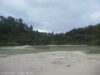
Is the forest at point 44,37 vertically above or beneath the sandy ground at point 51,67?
above

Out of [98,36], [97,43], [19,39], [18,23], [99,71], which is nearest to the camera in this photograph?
[99,71]

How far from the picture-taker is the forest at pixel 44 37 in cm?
7050

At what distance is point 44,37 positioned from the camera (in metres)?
80.4

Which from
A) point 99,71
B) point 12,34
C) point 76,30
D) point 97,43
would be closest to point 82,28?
point 76,30

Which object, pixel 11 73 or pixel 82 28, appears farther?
pixel 82 28

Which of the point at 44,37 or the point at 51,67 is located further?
the point at 44,37

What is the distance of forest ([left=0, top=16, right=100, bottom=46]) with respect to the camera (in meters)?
70.5

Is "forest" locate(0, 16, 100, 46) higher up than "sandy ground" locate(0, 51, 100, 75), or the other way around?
"forest" locate(0, 16, 100, 46)

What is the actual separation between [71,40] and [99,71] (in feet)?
204

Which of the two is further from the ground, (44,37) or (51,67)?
(44,37)

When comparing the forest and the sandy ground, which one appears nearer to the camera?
the sandy ground

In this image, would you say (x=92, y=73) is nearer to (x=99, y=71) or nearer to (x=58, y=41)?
(x=99, y=71)

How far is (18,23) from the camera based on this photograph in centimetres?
9069

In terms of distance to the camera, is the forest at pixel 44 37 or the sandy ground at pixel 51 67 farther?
the forest at pixel 44 37
